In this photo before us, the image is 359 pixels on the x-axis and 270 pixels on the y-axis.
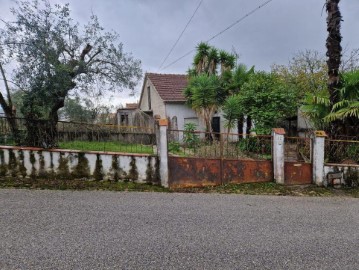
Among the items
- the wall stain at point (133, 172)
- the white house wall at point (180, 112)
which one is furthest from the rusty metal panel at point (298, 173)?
the white house wall at point (180, 112)

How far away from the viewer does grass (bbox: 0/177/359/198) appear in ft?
18.8

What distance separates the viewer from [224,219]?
431cm

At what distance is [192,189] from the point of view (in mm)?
6277

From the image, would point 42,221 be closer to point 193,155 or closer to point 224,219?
point 224,219

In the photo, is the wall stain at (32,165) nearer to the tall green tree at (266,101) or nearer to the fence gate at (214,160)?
the fence gate at (214,160)

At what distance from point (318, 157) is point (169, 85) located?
12.5 metres

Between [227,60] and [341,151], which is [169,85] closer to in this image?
[227,60]

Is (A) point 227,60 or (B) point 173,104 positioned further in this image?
(B) point 173,104

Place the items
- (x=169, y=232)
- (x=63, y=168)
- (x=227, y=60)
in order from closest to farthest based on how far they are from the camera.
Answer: (x=169, y=232) < (x=63, y=168) < (x=227, y=60)

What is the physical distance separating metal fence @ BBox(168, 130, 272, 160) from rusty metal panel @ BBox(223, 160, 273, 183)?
0.28 meters

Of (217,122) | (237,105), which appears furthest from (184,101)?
(237,105)

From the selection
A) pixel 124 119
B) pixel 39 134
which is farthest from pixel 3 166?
pixel 124 119

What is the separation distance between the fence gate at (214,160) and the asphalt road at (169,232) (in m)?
0.93

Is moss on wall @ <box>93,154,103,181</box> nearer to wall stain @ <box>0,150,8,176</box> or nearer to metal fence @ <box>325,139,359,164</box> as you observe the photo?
wall stain @ <box>0,150,8,176</box>
